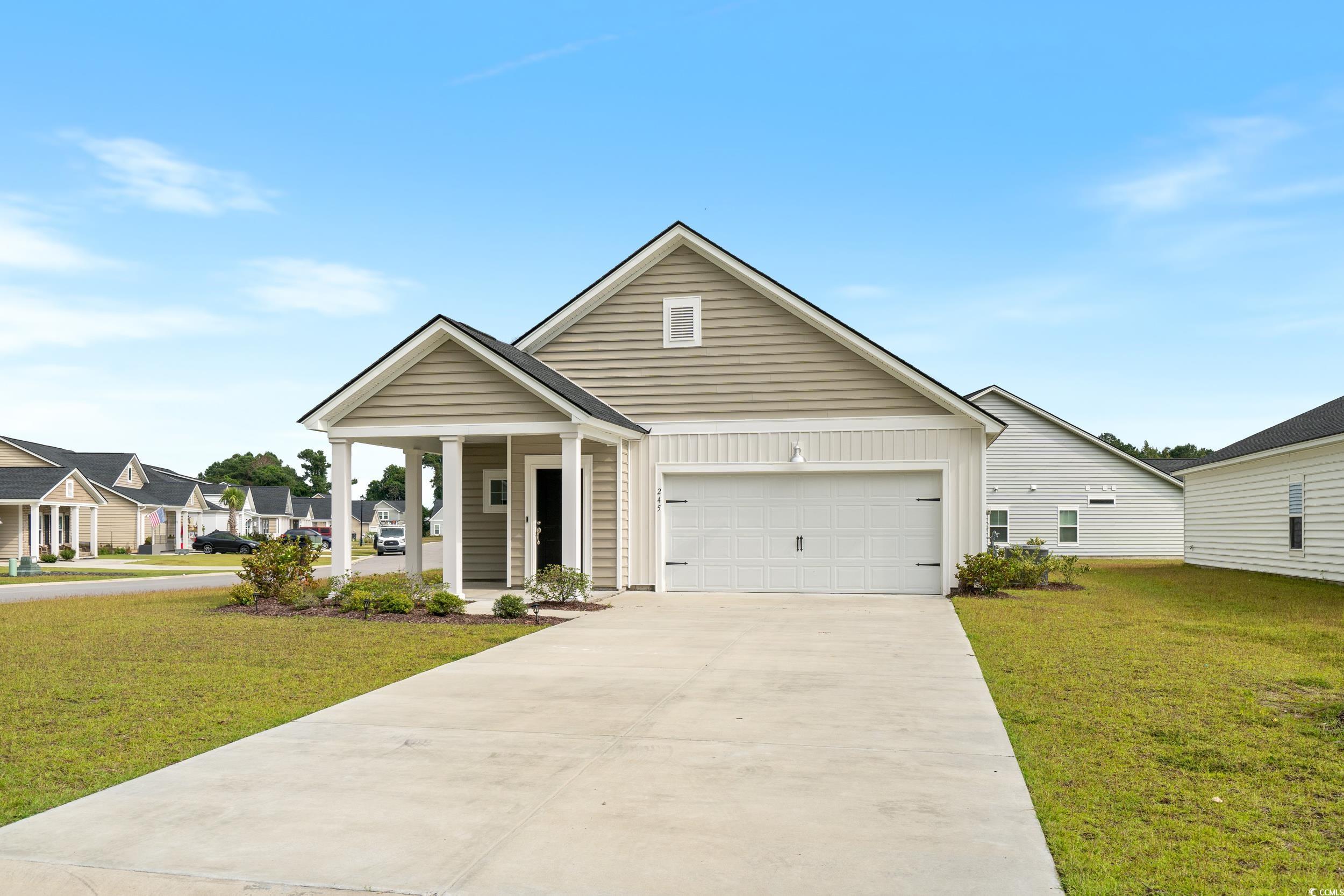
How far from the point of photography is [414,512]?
19.1m

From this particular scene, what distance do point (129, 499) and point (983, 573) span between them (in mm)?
52102

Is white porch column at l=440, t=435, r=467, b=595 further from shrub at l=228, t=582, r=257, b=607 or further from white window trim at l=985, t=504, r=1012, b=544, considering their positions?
white window trim at l=985, t=504, r=1012, b=544

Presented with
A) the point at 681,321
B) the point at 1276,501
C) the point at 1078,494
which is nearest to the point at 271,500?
the point at 1078,494

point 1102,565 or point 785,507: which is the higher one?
point 785,507

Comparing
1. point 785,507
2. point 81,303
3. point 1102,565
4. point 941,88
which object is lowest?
point 1102,565

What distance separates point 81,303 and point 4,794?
77.4 ft

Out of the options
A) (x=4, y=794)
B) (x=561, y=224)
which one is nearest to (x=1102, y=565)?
(x=561, y=224)

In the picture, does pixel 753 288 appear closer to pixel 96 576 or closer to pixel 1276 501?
pixel 1276 501

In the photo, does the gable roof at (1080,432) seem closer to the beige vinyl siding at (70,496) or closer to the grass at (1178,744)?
the grass at (1178,744)

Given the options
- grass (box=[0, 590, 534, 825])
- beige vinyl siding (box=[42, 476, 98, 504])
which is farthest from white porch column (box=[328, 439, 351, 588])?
beige vinyl siding (box=[42, 476, 98, 504])

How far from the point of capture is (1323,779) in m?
5.81

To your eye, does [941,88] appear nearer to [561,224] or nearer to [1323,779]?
[561,224]

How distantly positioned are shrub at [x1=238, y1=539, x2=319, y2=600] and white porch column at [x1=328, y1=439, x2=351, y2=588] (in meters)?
0.69

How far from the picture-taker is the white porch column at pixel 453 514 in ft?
50.8
